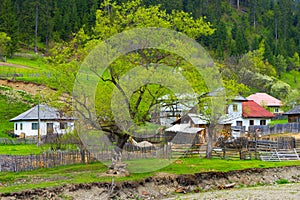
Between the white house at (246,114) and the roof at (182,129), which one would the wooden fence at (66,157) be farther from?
the white house at (246,114)

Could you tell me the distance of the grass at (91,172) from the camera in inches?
1048

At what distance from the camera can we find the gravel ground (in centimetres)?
2557

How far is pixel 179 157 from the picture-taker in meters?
38.6

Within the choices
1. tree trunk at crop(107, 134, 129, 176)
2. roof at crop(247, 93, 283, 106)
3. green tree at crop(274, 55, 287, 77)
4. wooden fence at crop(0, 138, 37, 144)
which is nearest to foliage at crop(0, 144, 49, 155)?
wooden fence at crop(0, 138, 37, 144)

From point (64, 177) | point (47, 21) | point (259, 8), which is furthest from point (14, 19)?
point (259, 8)

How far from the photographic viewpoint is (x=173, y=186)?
28797mm

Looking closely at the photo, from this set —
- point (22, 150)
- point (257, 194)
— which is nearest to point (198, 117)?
point (257, 194)

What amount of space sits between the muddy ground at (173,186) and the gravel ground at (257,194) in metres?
0.06

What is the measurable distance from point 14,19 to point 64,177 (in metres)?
71.3

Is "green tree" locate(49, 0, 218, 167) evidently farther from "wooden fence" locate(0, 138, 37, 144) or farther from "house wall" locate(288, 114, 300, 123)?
"house wall" locate(288, 114, 300, 123)

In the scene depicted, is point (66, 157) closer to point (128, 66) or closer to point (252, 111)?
point (128, 66)

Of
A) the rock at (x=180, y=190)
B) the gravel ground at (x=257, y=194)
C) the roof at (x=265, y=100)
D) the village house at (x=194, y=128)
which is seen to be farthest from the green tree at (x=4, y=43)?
the gravel ground at (x=257, y=194)

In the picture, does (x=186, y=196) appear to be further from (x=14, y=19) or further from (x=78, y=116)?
(x=14, y=19)

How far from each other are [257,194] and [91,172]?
1076cm
